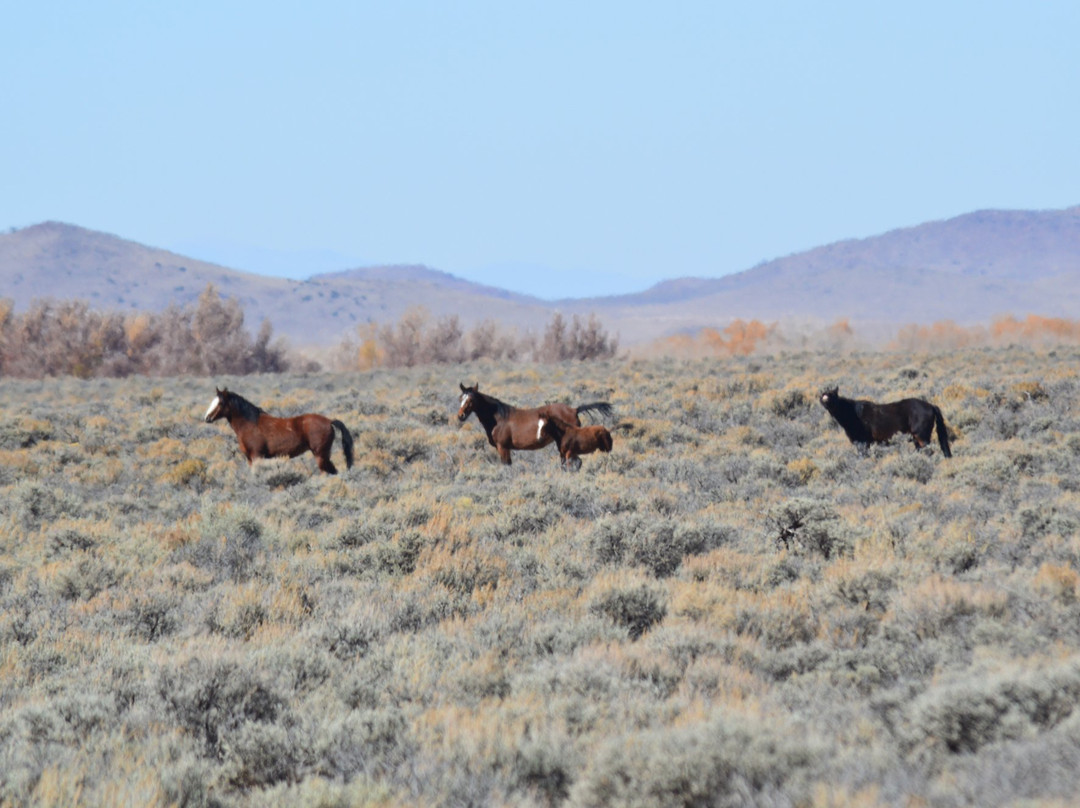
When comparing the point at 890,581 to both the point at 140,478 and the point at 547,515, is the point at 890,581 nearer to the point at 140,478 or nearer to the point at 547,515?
the point at 547,515

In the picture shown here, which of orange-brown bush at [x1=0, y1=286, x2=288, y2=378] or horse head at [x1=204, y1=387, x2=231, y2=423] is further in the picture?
orange-brown bush at [x1=0, y1=286, x2=288, y2=378]

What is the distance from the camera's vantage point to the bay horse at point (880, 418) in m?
13.9

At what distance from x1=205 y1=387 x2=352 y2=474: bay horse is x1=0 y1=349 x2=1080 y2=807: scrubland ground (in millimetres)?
360

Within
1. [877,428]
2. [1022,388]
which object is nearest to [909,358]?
[1022,388]

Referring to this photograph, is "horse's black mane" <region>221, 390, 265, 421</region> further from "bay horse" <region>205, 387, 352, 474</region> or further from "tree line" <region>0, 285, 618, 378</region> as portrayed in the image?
"tree line" <region>0, 285, 618, 378</region>

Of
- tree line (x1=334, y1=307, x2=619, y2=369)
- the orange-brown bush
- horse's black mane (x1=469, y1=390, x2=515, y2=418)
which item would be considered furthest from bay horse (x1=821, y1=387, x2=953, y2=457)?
the orange-brown bush

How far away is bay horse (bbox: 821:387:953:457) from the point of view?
548 inches

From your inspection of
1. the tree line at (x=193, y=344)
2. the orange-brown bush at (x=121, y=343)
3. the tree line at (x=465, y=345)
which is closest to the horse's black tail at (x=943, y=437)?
the tree line at (x=193, y=344)

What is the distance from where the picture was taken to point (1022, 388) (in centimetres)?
1941

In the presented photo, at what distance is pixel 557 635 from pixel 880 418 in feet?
31.5

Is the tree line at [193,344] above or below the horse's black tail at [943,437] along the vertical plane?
above

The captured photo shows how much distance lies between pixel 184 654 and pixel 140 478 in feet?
32.9

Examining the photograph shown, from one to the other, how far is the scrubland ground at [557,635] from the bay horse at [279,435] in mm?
360

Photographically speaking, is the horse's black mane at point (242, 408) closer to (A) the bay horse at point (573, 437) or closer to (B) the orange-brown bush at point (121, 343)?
(A) the bay horse at point (573, 437)
